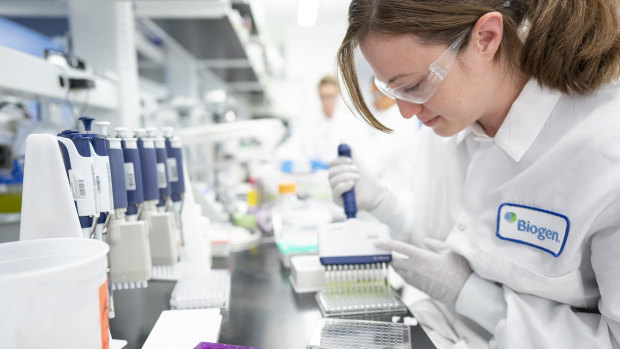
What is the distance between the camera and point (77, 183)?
0.69 meters

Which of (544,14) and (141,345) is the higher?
(544,14)

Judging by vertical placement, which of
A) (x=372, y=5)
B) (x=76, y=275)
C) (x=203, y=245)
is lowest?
(x=203, y=245)

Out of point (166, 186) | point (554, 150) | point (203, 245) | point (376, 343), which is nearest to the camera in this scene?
point (376, 343)

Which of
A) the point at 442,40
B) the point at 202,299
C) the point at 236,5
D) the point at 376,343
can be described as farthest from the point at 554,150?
the point at 236,5

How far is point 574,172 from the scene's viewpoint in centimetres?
85

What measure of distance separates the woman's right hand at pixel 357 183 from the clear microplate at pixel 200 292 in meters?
0.46

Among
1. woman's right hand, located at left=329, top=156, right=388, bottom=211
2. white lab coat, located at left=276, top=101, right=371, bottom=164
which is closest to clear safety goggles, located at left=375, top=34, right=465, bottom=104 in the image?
woman's right hand, located at left=329, top=156, right=388, bottom=211

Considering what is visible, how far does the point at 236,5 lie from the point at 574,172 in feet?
8.88

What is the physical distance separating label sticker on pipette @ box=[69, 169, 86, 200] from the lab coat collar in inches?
38.8

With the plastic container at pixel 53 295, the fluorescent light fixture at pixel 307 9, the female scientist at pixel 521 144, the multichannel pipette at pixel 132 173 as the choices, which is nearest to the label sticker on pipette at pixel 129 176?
the multichannel pipette at pixel 132 173

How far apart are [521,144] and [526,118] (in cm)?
7

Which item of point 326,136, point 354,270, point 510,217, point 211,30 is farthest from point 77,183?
point 326,136

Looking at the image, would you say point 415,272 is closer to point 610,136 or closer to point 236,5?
point 610,136

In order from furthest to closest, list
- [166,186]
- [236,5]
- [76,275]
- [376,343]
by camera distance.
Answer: [236,5], [166,186], [376,343], [76,275]
